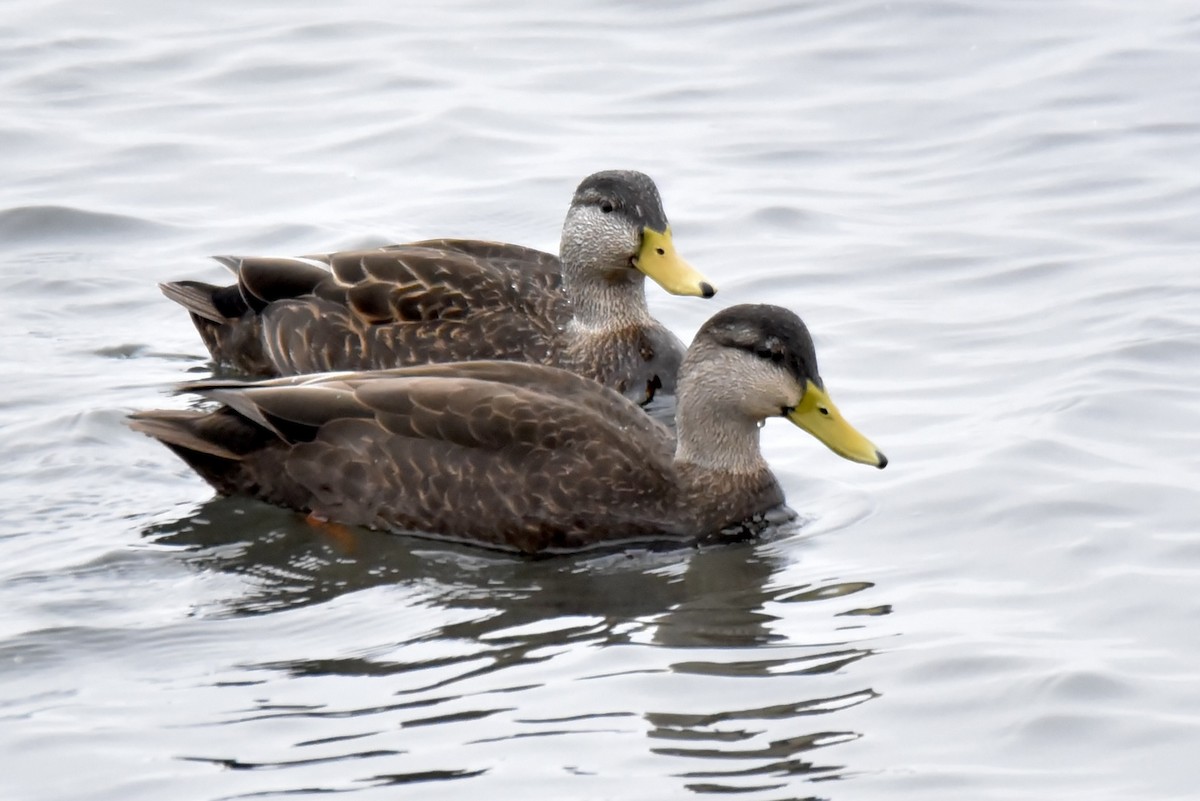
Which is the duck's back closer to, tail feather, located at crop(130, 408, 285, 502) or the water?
the water

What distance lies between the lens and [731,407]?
896 centimetres

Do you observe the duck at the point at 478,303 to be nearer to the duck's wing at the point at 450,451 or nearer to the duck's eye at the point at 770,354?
the duck's wing at the point at 450,451

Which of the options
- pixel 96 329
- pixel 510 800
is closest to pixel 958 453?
pixel 510 800

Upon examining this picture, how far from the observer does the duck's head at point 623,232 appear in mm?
10703

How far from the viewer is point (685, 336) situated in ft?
38.1

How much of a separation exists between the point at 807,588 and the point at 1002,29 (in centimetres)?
866

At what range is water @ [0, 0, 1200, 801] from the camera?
6.85 m

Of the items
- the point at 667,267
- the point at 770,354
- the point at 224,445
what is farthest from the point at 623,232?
the point at 224,445

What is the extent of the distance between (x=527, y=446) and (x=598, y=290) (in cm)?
226

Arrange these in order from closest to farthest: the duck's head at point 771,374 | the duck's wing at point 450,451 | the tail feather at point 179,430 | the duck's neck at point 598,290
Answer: the duck's wing at point 450,451 < the duck's head at point 771,374 < the tail feather at point 179,430 < the duck's neck at point 598,290

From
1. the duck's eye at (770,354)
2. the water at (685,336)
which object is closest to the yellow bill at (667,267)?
the water at (685,336)

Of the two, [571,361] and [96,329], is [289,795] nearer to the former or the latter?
[571,361]

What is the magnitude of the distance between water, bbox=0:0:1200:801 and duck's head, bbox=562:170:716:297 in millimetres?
1105

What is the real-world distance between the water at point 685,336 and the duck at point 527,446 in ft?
0.59
